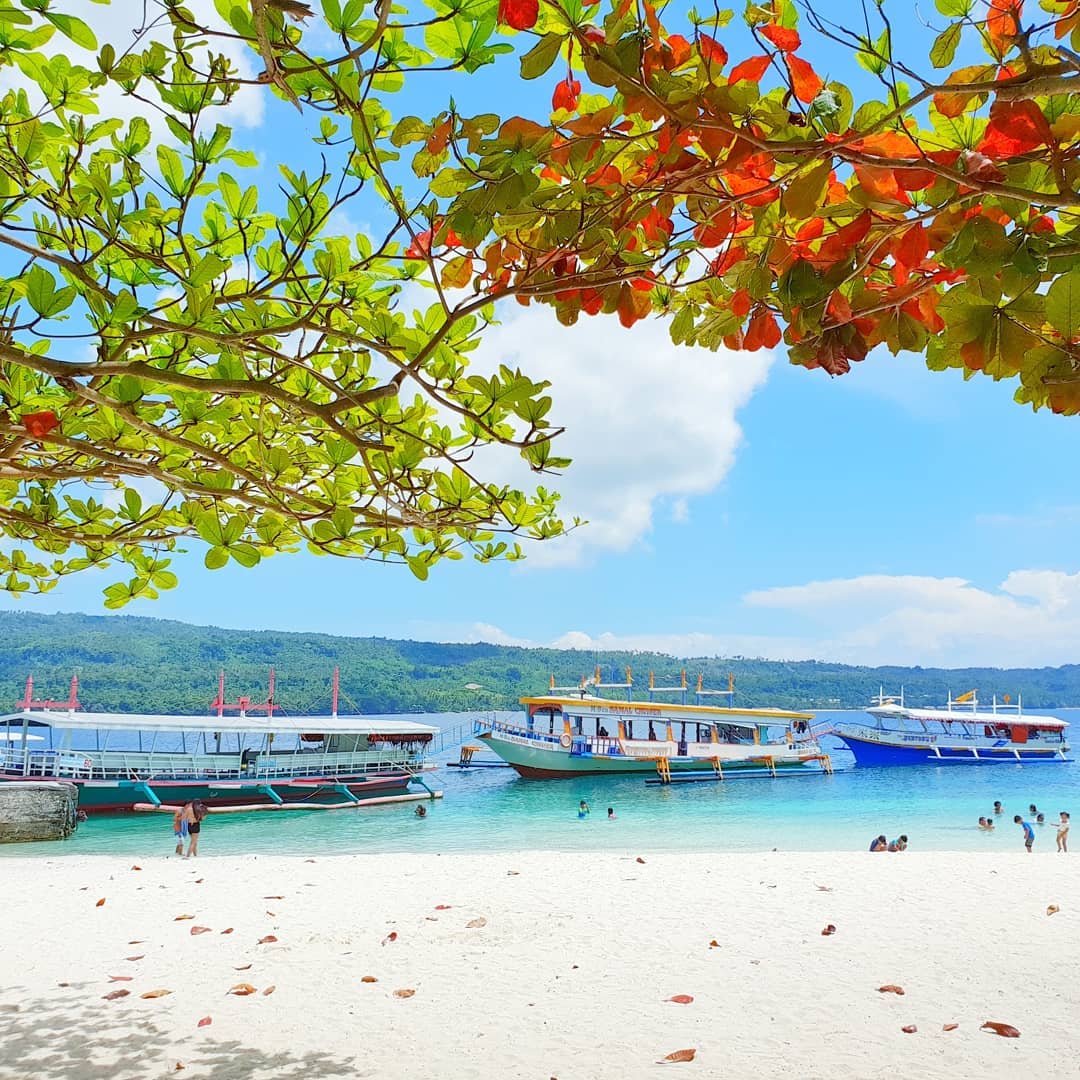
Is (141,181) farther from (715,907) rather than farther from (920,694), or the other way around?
(920,694)

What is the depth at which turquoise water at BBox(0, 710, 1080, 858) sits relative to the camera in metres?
15.9

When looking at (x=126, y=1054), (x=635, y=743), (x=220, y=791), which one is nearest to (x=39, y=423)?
(x=126, y=1054)

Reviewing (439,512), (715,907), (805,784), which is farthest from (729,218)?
(805,784)

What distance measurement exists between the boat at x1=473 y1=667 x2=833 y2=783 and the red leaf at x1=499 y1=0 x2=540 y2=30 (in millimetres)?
26414

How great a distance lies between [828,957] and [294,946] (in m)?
3.33

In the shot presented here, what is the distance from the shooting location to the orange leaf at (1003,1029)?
11.7 ft

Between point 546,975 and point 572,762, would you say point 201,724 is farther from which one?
point 546,975

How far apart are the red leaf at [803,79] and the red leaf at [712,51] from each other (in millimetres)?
85

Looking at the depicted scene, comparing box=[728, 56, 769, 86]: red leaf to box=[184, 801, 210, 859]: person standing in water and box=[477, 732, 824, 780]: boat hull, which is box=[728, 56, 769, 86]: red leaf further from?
box=[477, 732, 824, 780]: boat hull

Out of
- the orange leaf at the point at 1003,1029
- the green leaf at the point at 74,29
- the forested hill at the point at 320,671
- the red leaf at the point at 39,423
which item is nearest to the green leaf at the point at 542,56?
the green leaf at the point at 74,29

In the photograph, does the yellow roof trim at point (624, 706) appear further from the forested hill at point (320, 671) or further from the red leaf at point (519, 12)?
the forested hill at point (320, 671)

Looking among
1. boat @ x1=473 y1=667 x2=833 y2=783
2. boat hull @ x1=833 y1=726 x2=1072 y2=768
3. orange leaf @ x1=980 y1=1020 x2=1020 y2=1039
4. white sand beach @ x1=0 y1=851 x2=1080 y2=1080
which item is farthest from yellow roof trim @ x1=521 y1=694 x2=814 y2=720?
orange leaf @ x1=980 y1=1020 x2=1020 y2=1039

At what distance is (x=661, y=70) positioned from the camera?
1.05 meters

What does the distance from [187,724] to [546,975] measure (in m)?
17.4
